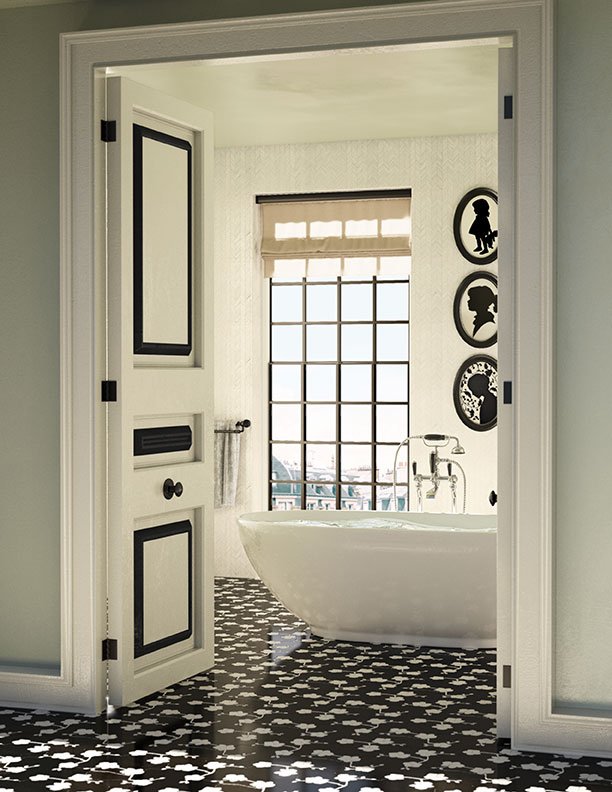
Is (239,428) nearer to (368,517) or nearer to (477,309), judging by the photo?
(368,517)

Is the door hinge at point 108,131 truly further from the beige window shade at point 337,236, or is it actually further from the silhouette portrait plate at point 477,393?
the silhouette portrait plate at point 477,393

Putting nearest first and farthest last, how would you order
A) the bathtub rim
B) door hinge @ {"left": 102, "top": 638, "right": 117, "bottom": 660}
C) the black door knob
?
door hinge @ {"left": 102, "top": 638, "right": 117, "bottom": 660}, the black door knob, the bathtub rim

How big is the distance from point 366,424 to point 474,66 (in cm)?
265

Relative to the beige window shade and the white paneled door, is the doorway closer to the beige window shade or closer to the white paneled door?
the white paneled door

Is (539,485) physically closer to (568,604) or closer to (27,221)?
(568,604)

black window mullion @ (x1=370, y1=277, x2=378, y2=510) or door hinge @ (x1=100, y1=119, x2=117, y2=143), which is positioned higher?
door hinge @ (x1=100, y1=119, x2=117, y2=143)

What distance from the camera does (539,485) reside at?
379 centimetres

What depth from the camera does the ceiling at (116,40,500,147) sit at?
541 centimetres

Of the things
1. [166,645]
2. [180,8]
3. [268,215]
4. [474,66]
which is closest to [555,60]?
[180,8]

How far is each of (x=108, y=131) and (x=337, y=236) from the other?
312 centimetres

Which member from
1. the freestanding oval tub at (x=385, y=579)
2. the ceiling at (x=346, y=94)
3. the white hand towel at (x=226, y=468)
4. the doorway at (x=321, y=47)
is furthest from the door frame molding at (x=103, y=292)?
the white hand towel at (x=226, y=468)

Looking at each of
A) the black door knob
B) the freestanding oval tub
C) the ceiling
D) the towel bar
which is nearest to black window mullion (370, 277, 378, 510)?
the towel bar

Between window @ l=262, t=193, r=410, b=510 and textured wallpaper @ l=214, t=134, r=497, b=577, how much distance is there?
0.11m

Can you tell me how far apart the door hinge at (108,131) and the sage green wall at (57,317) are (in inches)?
7.1
